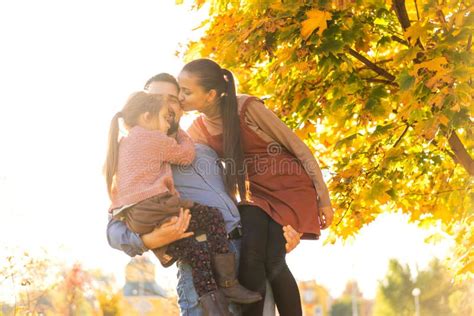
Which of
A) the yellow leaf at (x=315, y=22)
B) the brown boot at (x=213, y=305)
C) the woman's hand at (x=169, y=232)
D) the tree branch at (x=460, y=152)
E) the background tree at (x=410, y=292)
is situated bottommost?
the brown boot at (x=213, y=305)

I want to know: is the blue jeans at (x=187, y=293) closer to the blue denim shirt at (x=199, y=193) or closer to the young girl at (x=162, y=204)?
the young girl at (x=162, y=204)

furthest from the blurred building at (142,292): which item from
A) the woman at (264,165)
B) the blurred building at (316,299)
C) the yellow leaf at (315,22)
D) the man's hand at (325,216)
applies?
the blurred building at (316,299)

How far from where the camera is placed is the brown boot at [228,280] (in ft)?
13.3

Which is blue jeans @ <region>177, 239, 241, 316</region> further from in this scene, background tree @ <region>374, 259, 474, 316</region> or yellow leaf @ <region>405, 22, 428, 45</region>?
background tree @ <region>374, 259, 474, 316</region>

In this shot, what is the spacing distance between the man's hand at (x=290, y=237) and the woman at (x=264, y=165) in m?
0.02

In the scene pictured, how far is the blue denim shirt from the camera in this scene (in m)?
4.09

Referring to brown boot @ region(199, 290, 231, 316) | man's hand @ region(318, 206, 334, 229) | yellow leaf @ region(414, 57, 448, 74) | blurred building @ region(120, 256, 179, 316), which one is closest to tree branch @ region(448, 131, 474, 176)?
yellow leaf @ region(414, 57, 448, 74)

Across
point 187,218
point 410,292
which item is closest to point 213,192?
point 187,218

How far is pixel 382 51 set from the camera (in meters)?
8.47

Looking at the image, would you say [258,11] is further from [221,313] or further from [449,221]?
[449,221]

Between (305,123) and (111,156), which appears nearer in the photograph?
(111,156)

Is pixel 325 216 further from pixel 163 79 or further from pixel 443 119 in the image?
pixel 443 119

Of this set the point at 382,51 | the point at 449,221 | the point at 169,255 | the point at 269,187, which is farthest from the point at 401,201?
the point at 169,255

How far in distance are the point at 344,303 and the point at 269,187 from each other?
74.0 m
